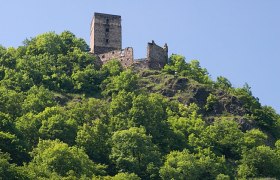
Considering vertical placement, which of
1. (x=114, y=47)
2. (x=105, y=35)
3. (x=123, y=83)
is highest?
(x=105, y=35)

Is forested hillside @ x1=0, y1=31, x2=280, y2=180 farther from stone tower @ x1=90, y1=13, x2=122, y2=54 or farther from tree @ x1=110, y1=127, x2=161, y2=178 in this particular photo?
stone tower @ x1=90, y1=13, x2=122, y2=54

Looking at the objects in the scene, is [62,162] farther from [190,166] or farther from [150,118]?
[150,118]

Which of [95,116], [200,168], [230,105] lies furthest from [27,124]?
[230,105]

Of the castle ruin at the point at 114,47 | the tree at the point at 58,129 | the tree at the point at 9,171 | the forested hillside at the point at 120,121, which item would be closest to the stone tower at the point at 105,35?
the castle ruin at the point at 114,47

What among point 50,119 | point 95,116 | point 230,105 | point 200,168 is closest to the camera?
point 200,168

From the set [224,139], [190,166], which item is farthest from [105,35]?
[190,166]

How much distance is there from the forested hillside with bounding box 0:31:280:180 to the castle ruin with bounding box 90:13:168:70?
1438 mm

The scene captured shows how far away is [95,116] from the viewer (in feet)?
333

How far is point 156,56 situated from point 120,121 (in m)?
20.3

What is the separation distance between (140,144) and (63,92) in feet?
76.1

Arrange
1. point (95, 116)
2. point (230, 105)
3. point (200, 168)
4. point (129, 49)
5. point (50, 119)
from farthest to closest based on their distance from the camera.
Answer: point (129, 49) → point (230, 105) → point (95, 116) → point (50, 119) → point (200, 168)

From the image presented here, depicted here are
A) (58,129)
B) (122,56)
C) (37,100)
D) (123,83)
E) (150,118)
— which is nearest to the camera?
(58,129)

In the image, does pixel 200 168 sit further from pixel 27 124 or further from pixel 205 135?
pixel 27 124

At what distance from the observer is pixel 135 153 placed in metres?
91.0
